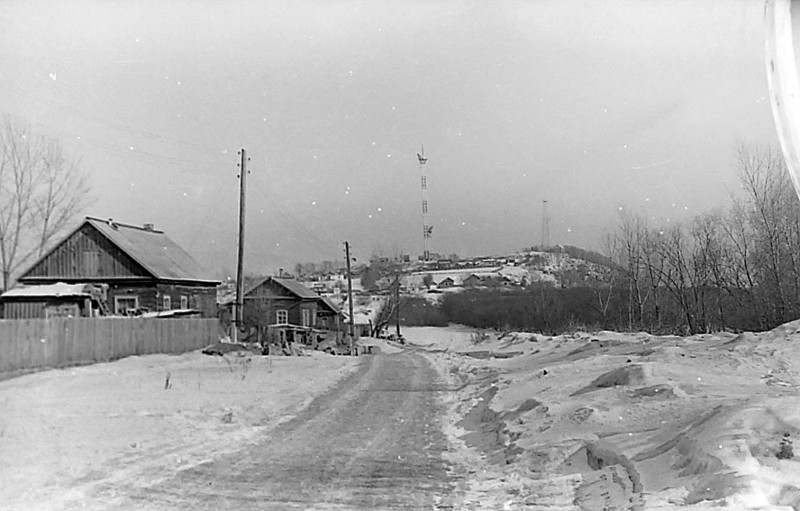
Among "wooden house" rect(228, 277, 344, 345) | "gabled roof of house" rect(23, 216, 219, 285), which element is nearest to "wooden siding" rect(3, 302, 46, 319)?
"gabled roof of house" rect(23, 216, 219, 285)

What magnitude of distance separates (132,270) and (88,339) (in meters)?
2.92

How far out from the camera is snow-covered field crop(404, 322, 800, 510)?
1.86 meters

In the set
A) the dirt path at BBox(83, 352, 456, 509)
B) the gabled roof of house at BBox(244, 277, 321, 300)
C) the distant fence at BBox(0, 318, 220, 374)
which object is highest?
the gabled roof of house at BBox(244, 277, 321, 300)

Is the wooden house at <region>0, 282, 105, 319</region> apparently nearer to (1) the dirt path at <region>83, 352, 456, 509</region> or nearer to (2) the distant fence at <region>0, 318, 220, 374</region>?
(2) the distant fence at <region>0, 318, 220, 374</region>

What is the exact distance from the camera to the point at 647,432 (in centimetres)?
281

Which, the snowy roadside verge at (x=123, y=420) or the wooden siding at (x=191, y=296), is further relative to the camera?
the wooden siding at (x=191, y=296)

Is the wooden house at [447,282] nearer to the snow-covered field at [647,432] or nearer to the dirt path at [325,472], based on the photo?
the snow-covered field at [647,432]

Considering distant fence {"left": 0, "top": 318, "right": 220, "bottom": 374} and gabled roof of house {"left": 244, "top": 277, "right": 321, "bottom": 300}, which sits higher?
gabled roof of house {"left": 244, "top": 277, "right": 321, "bottom": 300}

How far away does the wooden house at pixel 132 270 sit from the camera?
930 cm

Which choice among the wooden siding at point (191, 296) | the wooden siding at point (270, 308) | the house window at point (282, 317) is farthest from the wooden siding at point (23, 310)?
the house window at point (282, 317)

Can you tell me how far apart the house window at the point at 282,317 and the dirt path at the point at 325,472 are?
11.9m

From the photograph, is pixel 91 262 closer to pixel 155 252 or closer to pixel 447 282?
pixel 155 252

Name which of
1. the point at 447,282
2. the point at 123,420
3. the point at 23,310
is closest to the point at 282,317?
the point at 23,310

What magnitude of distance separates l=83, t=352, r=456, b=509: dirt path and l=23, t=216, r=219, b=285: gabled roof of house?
4.76 metres
